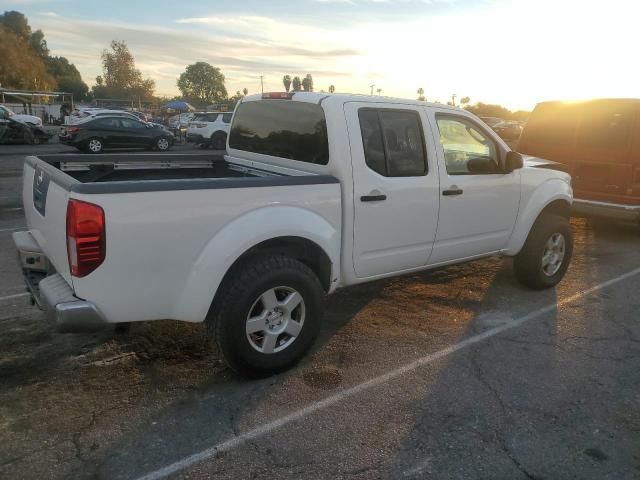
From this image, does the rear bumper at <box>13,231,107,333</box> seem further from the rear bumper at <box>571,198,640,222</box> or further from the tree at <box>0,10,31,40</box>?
the tree at <box>0,10,31,40</box>

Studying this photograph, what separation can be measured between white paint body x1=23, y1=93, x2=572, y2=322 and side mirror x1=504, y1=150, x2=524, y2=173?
10cm

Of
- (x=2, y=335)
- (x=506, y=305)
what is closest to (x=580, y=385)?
(x=506, y=305)

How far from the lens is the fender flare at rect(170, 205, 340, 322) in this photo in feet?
10.1

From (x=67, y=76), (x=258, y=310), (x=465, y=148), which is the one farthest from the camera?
(x=67, y=76)

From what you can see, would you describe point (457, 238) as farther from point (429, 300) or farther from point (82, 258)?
point (82, 258)

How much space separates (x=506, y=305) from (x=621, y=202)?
11.1 feet

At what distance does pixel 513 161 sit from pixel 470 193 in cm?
56

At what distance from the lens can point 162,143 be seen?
72.0ft

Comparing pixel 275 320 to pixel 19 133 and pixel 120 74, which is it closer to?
pixel 19 133

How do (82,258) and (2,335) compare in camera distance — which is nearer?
(82,258)

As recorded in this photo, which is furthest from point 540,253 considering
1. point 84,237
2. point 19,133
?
point 19,133

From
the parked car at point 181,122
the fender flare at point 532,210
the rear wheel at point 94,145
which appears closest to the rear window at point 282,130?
the fender flare at point 532,210

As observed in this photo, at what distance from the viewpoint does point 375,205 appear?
3.85 m

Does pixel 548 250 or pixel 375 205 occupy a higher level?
pixel 375 205
